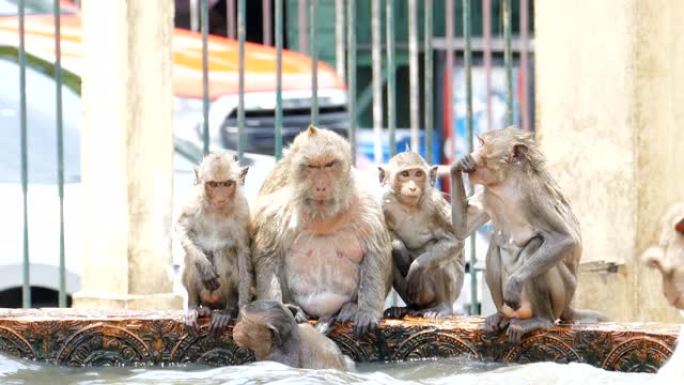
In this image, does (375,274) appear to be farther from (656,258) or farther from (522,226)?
(656,258)

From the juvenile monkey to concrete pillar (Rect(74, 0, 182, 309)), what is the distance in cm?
249

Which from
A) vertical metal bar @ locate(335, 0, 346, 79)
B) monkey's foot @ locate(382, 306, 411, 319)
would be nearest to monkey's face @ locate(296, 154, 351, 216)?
monkey's foot @ locate(382, 306, 411, 319)

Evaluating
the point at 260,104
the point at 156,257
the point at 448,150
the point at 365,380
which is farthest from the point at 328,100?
the point at 365,380

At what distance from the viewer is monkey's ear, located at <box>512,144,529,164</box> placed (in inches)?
326

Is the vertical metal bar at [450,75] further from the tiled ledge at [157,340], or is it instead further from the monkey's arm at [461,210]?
the tiled ledge at [157,340]

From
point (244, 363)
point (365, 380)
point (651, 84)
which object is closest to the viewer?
point (365, 380)

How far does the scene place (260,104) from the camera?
506 inches

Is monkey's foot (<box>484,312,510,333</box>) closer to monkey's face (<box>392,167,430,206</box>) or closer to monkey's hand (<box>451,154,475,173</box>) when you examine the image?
monkey's hand (<box>451,154,475,173</box>)

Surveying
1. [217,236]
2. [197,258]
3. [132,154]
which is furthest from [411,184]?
[132,154]

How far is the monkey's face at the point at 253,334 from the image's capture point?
307 inches

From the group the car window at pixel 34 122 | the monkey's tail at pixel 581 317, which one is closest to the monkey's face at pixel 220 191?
the monkey's tail at pixel 581 317

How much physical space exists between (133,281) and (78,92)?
1.85m

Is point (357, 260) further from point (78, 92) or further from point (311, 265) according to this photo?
point (78, 92)

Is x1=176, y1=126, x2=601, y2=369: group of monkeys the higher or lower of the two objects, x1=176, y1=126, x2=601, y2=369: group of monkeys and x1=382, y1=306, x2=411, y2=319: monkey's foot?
the higher
